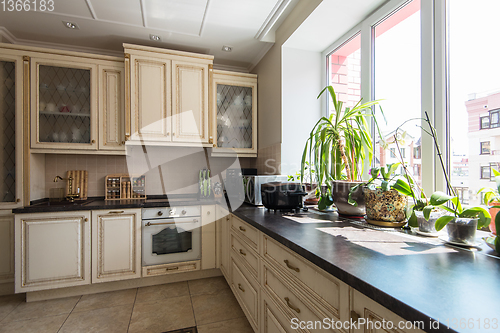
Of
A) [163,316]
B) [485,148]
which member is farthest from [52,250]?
[485,148]

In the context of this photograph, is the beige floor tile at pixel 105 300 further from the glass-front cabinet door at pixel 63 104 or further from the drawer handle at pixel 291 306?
the drawer handle at pixel 291 306

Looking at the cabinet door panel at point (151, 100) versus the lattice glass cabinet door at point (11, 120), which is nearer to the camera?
the lattice glass cabinet door at point (11, 120)

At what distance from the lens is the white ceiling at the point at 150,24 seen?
213 cm

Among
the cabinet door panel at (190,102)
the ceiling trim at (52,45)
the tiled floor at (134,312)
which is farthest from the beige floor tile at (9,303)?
the ceiling trim at (52,45)

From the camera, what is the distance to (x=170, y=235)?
2.58m

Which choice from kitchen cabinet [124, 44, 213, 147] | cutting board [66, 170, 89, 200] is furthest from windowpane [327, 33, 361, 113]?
cutting board [66, 170, 89, 200]

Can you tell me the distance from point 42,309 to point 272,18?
124 inches

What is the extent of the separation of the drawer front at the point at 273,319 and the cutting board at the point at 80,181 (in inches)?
90.2

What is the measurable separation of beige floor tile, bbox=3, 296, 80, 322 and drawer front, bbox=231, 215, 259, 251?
4.97 feet

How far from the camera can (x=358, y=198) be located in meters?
1.61

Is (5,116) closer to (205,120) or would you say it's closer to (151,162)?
(151,162)

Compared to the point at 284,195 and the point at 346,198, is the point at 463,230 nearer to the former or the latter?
the point at 346,198

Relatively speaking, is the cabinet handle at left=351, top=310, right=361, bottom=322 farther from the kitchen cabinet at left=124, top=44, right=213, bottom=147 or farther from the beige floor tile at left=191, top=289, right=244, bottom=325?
the kitchen cabinet at left=124, top=44, right=213, bottom=147

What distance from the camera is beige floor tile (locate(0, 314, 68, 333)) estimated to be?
186cm
